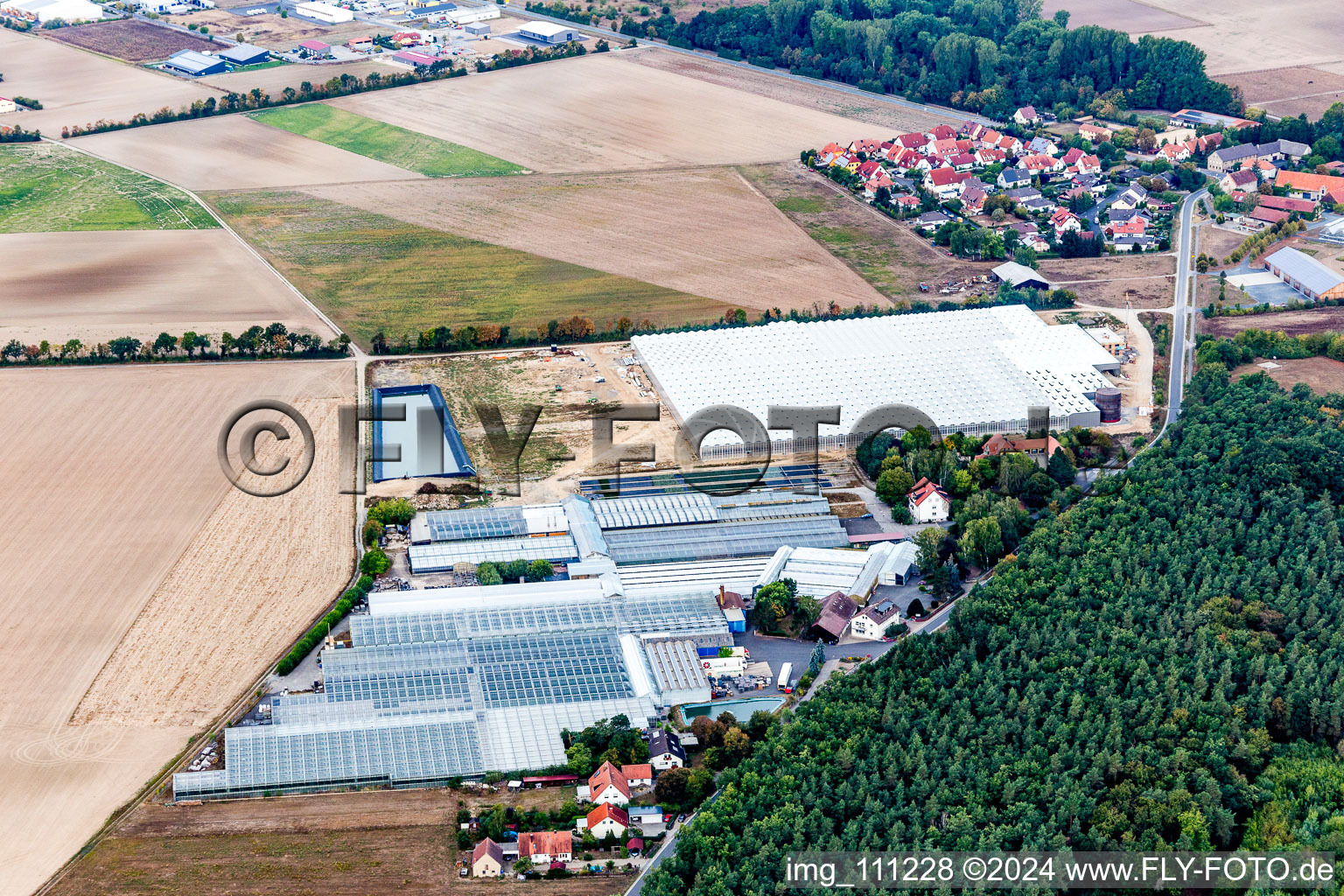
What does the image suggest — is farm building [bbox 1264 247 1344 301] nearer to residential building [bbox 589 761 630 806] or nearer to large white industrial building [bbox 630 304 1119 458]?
large white industrial building [bbox 630 304 1119 458]

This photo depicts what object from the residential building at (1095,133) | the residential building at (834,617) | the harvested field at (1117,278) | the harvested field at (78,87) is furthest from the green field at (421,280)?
the residential building at (1095,133)

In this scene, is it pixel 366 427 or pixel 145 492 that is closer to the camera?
pixel 145 492

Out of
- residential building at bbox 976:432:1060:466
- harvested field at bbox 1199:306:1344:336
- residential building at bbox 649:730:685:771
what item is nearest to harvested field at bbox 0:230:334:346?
residential building at bbox 976:432:1060:466

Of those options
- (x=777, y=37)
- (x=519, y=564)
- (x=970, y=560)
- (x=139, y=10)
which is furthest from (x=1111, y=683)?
(x=139, y=10)

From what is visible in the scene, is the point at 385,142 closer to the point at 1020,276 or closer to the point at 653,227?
the point at 653,227

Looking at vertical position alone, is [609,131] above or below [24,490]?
above

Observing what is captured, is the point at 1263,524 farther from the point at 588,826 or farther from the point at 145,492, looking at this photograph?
the point at 145,492

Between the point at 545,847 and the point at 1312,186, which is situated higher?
the point at 1312,186

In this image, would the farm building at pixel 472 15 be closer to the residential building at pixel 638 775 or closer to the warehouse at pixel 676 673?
the warehouse at pixel 676 673

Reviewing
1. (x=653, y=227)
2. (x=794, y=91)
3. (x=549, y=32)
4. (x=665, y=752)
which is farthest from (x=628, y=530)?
(x=549, y=32)
